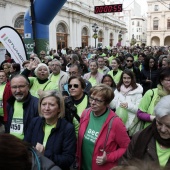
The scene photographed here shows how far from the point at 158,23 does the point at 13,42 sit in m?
57.2

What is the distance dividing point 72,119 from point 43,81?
1.47 meters

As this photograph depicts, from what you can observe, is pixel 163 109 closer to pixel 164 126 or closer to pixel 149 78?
pixel 164 126

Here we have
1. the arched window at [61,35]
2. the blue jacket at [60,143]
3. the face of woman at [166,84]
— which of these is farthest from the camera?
the arched window at [61,35]

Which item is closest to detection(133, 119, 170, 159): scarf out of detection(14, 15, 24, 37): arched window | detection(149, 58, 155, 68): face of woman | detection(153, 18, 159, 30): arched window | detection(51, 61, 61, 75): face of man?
detection(51, 61, 61, 75): face of man

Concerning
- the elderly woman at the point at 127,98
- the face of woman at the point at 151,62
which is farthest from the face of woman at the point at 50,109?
the face of woman at the point at 151,62

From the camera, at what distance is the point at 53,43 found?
2055 centimetres

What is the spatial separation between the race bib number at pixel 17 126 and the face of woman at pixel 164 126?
170 cm

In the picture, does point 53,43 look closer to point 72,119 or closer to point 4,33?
point 4,33

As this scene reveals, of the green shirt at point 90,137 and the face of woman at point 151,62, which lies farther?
the face of woman at point 151,62

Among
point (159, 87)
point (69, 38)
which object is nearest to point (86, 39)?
point (69, 38)

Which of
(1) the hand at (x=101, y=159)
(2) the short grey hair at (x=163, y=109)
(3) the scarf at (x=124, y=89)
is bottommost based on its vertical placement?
(1) the hand at (x=101, y=159)

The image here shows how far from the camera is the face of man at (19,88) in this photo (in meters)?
2.66

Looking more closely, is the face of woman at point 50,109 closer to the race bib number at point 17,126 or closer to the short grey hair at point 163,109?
the race bib number at point 17,126

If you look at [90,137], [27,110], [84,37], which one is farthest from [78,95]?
[84,37]
